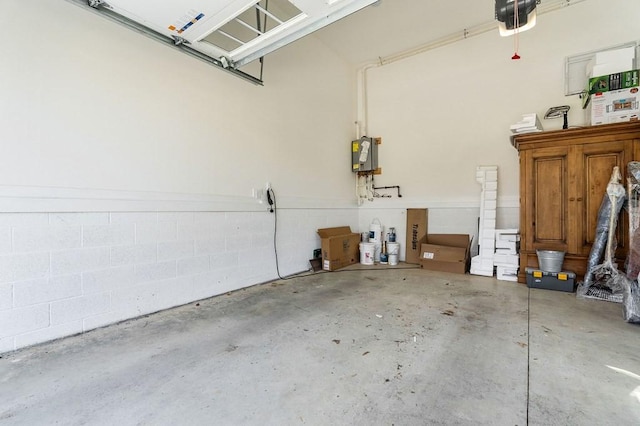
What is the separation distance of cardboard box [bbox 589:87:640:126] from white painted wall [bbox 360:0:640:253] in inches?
23.2

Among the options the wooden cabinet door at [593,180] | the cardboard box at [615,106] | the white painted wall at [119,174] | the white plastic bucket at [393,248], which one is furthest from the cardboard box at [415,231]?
the cardboard box at [615,106]

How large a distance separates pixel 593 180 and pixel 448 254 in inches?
71.4

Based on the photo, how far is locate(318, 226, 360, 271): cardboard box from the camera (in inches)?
169

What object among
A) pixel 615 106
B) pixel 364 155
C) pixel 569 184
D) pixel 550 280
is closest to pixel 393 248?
pixel 364 155

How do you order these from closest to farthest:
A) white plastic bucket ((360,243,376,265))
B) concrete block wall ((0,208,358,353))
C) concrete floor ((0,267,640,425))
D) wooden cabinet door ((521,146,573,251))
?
1. concrete floor ((0,267,640,425))
2. concrete block wall ((0,208,358,353))
3. wooden cabinet door ((521,146,573,251))
4. white plastic bucket ((360,243,376,265))

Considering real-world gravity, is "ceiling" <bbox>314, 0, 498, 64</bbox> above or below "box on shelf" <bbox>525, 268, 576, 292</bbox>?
above

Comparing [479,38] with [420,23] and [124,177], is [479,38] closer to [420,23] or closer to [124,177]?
[420,23]

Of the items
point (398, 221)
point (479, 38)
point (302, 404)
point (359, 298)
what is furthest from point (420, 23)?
point (302, 404)

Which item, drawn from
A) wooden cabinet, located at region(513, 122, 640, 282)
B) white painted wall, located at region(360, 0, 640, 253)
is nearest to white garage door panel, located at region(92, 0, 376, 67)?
wooden cabinet, located at region(513, 122, 640, 282)

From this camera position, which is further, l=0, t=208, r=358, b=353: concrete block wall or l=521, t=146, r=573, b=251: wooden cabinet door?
l=521, t=146, r=573, b=251: wooden cabinet door

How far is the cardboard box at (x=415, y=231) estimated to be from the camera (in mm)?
4805

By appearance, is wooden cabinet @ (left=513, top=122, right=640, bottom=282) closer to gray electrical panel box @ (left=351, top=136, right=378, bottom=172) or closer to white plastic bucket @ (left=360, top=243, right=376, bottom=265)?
white plastic bucket @ (left=360, top=243, right=376, bottom=265)

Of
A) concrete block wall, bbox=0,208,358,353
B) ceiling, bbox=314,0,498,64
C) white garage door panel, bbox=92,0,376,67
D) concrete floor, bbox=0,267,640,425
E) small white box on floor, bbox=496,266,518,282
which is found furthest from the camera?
ceiling, bbox=314,0,498,64

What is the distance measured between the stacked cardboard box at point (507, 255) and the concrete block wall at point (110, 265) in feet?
10.1
